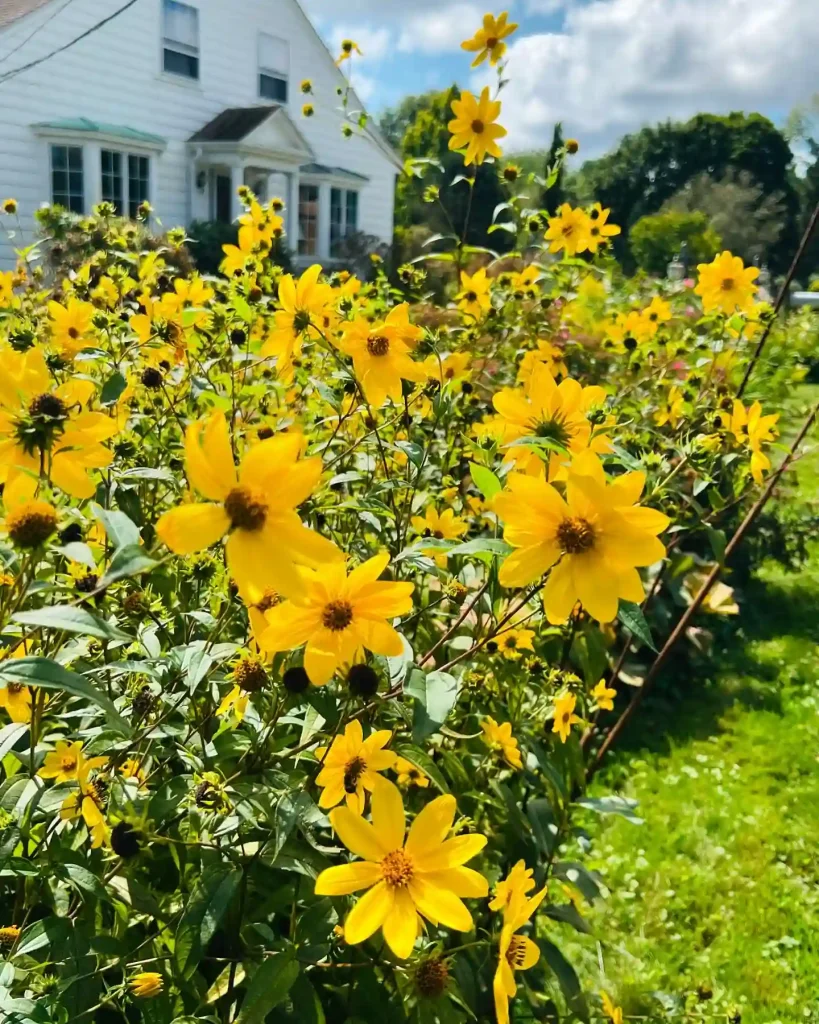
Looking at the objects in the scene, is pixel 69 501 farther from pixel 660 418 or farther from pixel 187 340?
pixel 660 418

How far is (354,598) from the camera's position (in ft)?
2.84

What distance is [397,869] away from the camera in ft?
3.08

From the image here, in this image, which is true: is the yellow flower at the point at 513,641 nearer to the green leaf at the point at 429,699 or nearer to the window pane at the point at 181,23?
the green leaf at the point at 429,699

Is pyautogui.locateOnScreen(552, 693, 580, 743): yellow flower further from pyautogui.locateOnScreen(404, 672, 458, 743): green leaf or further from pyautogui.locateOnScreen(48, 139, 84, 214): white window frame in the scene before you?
pyautogui.locateOnScreen(48, 139, 84, 214): white window frame

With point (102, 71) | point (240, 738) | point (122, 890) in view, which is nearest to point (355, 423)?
point (240, 738)

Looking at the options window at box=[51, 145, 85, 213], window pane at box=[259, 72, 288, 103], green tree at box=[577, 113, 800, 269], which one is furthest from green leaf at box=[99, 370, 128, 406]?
green tree at box=[577, 113, 800, 269]

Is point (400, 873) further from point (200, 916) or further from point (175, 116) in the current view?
point (175, 116)

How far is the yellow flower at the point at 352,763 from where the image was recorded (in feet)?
3.42

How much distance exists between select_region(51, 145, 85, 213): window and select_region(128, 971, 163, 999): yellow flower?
40.1ft

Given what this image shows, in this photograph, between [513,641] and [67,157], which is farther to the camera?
[67,157]

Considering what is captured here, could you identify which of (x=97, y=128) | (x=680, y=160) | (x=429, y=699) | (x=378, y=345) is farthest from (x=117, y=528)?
(x=680, y=160)

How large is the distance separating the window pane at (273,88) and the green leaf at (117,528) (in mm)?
15768

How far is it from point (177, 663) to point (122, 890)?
311 millimetres

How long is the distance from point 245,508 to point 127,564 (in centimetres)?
11
